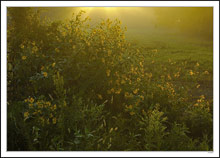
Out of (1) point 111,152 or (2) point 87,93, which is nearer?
(1) point 111,152

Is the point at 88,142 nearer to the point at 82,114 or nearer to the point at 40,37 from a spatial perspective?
the point at 82,114

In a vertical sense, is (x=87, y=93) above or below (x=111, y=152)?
above

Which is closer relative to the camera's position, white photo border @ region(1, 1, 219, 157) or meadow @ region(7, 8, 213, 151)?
white photo border @ region(1, 1, 219, 157)

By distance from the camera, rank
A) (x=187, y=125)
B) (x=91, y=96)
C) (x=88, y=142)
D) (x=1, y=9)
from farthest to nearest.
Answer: (x=91, y=96)
(x=187, y=125)
(x=1, y=9)
(x=88, y=142)

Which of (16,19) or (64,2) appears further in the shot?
(16,19)

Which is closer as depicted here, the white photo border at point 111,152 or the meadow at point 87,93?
the white photo border at point 111,152

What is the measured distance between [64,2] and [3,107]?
1692 mm

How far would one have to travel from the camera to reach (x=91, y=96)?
4684mm

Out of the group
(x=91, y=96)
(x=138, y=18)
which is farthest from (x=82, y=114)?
(x=138, y=18)

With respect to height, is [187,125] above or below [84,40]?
below

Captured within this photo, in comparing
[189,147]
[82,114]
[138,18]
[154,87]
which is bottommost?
[189,147]

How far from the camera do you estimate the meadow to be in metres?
3.71

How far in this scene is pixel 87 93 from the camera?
473cm

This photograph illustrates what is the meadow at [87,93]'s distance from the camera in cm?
371
